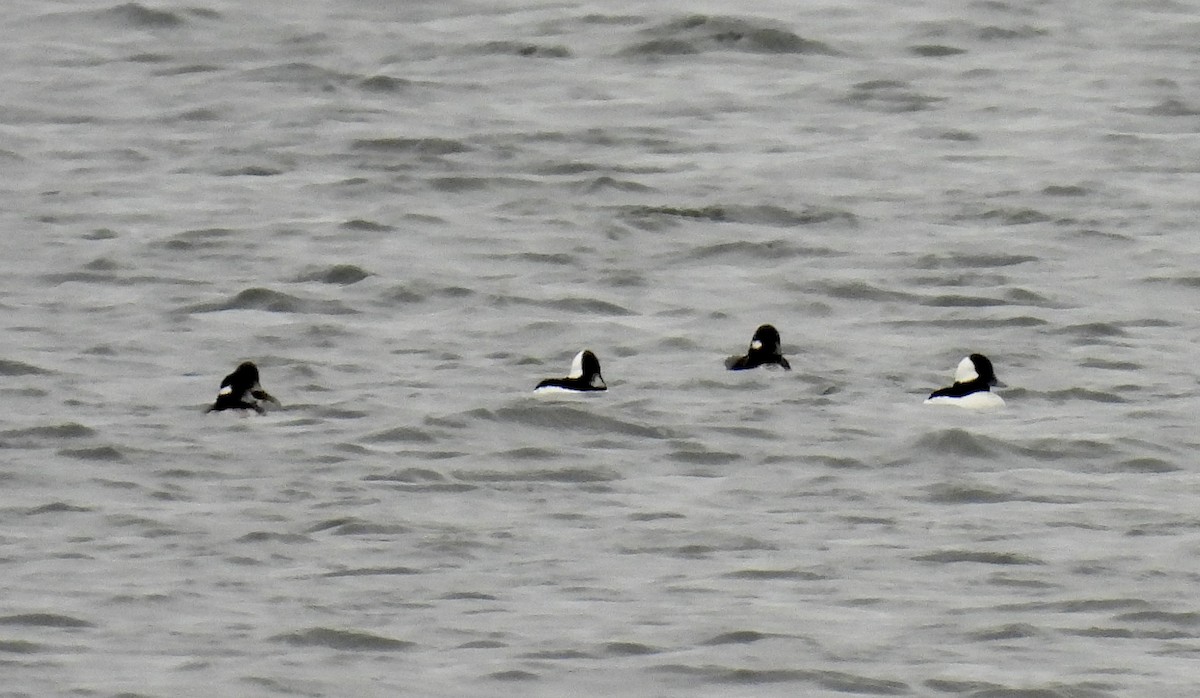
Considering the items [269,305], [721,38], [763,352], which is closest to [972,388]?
[763,352]

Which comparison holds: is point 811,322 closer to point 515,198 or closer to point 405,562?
point 515,198

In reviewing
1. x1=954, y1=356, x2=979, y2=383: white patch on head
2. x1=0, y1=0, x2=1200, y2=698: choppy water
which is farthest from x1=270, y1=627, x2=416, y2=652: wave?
x1=954, y1=356, x2=979, y2=383: white patch on head

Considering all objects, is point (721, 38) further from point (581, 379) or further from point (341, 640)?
point (341, 640)

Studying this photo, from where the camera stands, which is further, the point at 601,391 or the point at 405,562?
the point at 601,391

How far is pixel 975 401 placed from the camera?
17391 mm

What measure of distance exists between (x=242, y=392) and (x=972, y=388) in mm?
4525

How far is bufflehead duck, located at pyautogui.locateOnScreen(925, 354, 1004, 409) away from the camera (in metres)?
17.4

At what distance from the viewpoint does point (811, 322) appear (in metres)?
20.6

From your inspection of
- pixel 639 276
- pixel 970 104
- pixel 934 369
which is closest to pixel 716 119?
pixel 970 104

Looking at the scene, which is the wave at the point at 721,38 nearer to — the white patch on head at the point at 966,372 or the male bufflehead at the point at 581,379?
the male bufflehead at the point at 581,379

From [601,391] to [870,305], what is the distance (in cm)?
372

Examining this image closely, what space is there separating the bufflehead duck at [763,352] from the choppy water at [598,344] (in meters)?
0.18

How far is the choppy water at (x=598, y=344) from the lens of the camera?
12602 mm

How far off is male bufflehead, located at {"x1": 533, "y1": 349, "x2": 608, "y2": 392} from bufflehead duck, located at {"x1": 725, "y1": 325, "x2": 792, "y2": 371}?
0.97 metres
